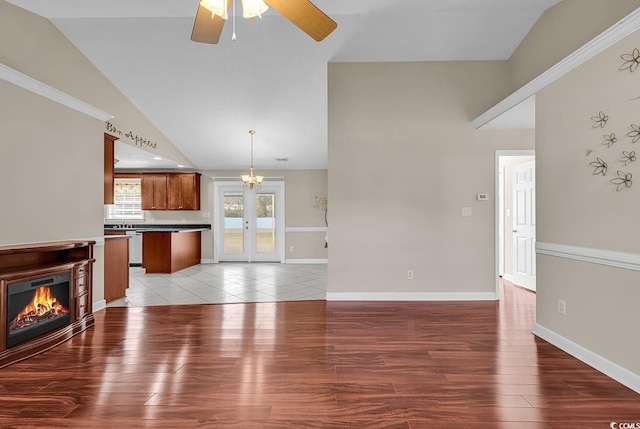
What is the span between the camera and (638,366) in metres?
2.04

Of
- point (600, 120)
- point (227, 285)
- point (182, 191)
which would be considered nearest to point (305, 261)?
point (227, 285)

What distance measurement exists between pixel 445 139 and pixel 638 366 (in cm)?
290

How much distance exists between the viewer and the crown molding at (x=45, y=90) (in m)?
2.74

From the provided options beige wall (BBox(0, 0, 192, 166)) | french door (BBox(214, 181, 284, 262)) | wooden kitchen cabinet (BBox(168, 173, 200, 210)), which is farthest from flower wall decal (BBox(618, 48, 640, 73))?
wooden kitchen cabinet (BBox(168, 173, 200, 210))

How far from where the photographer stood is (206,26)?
6.77 ft

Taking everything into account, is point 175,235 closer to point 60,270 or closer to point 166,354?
point 60,270

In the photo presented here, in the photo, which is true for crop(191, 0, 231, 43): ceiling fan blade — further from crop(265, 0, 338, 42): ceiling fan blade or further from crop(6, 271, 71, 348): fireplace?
crop(6, 271, 71, 348): fireplace

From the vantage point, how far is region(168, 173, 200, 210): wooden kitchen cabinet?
755cm

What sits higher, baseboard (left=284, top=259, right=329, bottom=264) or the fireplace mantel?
the fireplace mantel

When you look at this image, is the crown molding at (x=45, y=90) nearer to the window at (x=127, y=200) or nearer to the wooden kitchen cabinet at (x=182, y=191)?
the wooden kitchen cabinet at (x=182, y=191)

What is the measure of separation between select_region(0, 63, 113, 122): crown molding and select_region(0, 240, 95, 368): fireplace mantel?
4.86 feet

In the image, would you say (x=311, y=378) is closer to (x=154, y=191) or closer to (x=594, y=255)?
(x=594, y=255)

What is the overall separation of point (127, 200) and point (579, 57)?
8661 millimetres

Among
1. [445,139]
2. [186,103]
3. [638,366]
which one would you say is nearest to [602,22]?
[445,139]
